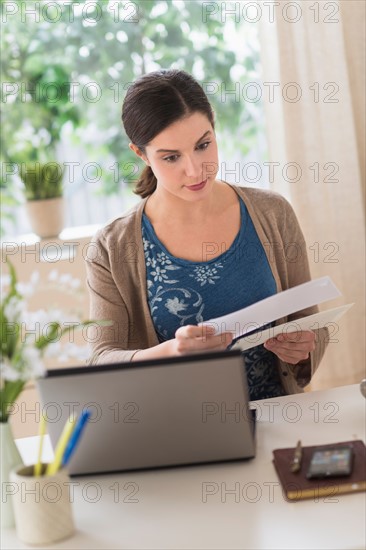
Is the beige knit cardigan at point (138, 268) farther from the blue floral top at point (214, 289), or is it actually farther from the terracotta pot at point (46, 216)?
the terracotta pot at point (46, 216)

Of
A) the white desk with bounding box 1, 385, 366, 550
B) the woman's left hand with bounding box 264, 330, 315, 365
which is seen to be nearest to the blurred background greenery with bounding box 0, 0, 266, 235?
the woman's left hand with bounding box 264, 330, 315, 365

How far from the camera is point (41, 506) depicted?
119cm

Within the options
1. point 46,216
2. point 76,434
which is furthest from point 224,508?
point 46,216

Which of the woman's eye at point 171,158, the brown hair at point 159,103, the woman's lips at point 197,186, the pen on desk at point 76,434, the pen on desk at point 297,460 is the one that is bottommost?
the pen on desk at point 297,460

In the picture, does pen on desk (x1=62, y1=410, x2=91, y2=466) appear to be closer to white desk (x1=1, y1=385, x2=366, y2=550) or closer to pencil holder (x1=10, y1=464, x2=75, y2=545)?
pencil holder (x1=10, y1=464, x2=75, y2=545)

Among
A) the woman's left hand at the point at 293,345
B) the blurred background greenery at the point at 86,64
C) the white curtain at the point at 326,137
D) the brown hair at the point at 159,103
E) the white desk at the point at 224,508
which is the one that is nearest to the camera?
the white desk at the point at 224,508

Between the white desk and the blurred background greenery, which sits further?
the blurred background greenery

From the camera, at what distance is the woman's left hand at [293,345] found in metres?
1.70

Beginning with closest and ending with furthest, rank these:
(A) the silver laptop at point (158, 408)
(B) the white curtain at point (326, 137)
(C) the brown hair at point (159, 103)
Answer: (A) the silver laptop at point (158, 408), (C) the brown hair at point (159, 103), (B) the white curtain at point (326, 137)

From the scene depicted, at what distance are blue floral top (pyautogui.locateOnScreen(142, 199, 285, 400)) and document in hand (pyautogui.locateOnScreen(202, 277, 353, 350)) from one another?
343 millimetres

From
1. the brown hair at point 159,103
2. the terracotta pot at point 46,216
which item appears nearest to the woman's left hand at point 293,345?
the brown hair at point 159,103

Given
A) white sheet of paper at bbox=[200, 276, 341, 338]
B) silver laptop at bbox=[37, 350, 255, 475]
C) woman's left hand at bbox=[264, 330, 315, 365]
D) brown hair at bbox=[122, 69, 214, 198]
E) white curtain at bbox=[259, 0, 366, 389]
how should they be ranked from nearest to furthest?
silver laptop at bbox=[37, 350, 255, 475], white sheet of paper at bbox=[200, 276, 341, 338], woman's left hand at bbox=[264, 330, 315, 365], brown hair at bbox=[122, 69, 214, 198], white curtain at bbox=[259, 0, 366, 389]

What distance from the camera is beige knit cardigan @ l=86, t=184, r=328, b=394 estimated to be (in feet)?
6.12

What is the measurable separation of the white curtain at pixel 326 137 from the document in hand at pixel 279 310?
148 cm
